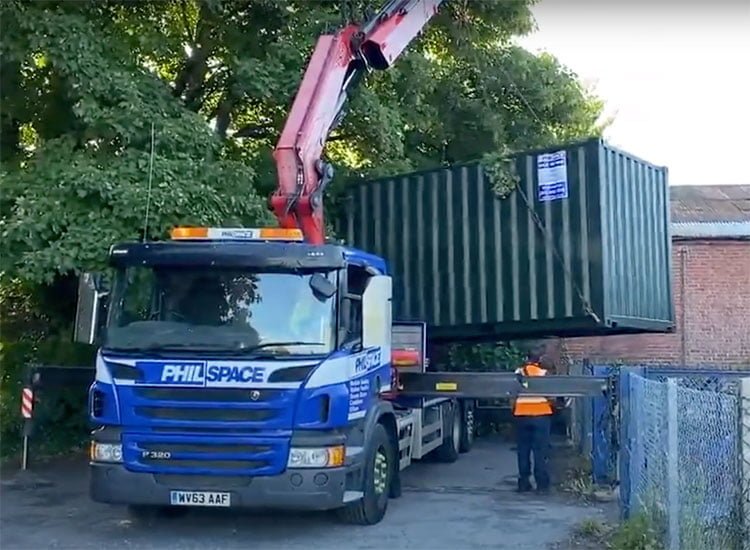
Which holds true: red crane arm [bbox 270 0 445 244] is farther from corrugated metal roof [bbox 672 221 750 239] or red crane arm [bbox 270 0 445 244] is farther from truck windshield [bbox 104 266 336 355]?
corrugated metal roof [bbox 672 221 750 239]

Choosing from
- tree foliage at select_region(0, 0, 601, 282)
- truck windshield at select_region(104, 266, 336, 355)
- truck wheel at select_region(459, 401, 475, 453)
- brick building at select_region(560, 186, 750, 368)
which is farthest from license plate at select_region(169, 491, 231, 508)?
brick building at select_region(560, 186, 750, 368)

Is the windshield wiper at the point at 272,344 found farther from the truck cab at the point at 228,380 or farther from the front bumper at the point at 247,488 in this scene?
the front bumper at the point at 247,488

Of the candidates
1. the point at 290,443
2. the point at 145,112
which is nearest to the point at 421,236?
the point at 145,112

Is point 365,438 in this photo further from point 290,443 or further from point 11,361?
point 11,361

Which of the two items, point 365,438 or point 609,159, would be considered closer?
point 365,438

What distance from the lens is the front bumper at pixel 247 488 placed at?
318 inches

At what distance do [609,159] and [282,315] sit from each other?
435 centimetres

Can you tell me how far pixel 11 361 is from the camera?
14766 mm

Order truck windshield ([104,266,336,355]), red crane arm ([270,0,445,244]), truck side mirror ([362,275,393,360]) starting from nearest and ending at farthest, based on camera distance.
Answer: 1. truck windshield ([104,266,336,355])
2. truck side mirror ([362,275,393,360])
3. red crane arm ([270,0,445,244])

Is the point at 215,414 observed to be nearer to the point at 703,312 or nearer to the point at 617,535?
the point at 617,535

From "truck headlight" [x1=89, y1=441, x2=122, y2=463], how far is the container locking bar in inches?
126

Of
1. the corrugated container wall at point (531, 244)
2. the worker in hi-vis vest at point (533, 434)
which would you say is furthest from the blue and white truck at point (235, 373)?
the corrugated container wall at point (531, 244)

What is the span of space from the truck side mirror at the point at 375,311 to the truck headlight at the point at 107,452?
2.18m

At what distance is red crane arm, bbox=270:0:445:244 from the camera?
1002 cm
